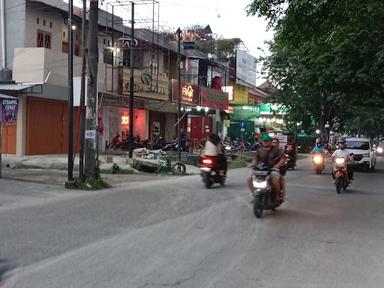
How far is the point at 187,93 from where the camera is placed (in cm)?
3875

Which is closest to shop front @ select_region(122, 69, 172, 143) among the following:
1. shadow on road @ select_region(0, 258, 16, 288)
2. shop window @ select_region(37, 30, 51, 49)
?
shop window @ select_region(37, 30, 51, 49)

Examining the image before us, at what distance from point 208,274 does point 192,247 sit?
63.4 inches

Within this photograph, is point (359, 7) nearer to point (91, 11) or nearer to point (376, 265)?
point (376, 265)

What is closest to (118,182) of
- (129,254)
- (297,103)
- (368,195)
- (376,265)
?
(368,195)

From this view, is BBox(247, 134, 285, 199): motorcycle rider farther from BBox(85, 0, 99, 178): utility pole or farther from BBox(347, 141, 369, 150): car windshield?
BBox(347, 141, 369, 150): car windshield

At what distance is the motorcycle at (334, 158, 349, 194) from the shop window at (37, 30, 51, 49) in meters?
15.9

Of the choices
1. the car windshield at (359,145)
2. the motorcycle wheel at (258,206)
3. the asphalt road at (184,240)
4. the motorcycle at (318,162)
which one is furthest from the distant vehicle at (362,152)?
the motorcycle wheel at (258,206)

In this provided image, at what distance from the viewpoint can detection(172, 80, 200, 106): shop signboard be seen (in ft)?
121

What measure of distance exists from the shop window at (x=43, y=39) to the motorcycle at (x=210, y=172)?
12810 millimetres

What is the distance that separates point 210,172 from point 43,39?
1357 cm

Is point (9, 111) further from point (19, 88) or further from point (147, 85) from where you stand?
point (147, 85)

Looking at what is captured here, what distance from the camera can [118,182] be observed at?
62.1 feet

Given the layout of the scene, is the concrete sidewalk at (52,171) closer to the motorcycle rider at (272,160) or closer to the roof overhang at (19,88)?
the roof overhang at (19,88)

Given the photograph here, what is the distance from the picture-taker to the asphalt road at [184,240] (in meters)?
6.96
